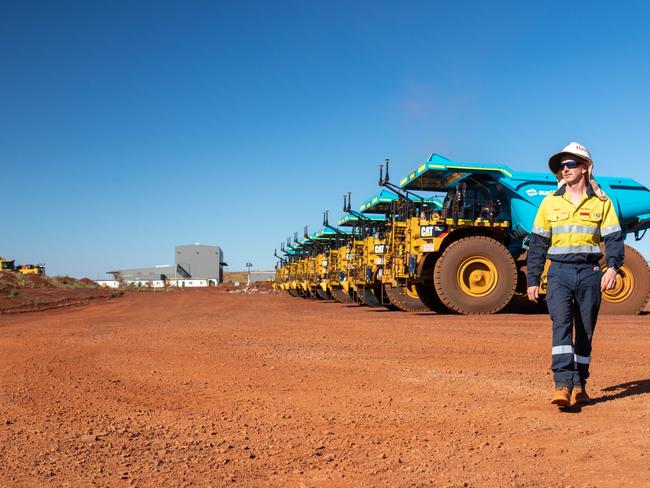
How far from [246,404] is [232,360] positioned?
7.16ft

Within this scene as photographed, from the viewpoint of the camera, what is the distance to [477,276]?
508 inches

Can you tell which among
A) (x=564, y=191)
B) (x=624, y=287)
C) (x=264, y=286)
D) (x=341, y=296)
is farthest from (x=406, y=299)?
(x=264, y=286)

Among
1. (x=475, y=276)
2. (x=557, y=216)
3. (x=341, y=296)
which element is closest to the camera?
(x=557, y=216)

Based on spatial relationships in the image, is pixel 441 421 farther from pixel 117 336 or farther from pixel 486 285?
pixel 486 285

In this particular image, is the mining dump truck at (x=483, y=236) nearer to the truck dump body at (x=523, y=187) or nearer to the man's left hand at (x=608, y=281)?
the truck dump body at (x=523, y=187)

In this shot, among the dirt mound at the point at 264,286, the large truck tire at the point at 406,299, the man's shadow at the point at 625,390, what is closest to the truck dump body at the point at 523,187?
the large truck tire at the point at 406,299

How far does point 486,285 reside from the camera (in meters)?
12.9

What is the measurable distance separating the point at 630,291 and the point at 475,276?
332cm

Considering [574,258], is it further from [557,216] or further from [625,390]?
[625,390]

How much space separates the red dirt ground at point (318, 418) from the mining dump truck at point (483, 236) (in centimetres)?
519

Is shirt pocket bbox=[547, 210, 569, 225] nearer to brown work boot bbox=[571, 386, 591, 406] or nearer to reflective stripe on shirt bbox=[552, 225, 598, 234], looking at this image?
reflective stripe on shirt bbox=[552, 225, 598, 234]

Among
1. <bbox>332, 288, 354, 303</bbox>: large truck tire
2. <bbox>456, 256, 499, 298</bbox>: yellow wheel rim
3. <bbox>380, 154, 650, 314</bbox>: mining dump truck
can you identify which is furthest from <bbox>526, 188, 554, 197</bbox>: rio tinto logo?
<bbox>332, 288, 354, 303</bbox>: large truck tire

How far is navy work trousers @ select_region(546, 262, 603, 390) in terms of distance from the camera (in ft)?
14.1

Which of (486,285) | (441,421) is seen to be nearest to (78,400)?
(441,421)
